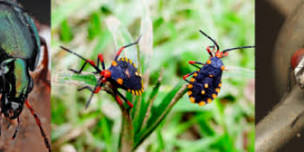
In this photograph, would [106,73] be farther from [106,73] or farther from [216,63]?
[216,63]

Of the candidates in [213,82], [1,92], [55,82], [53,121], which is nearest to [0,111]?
[1,92]

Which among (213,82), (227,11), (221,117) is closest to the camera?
(213,82)

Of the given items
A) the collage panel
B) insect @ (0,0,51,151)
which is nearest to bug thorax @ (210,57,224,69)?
the collage panel

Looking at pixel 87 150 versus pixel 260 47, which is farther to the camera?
pixel 87 150

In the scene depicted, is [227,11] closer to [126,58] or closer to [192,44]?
[192,44]

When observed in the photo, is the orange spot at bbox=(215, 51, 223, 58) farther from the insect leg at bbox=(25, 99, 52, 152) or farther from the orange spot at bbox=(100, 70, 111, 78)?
the insect leg at bbox=(25, 99, 52, 152)

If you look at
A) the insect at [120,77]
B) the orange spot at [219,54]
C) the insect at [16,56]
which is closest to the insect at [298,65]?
the orange spot at [219,54]
